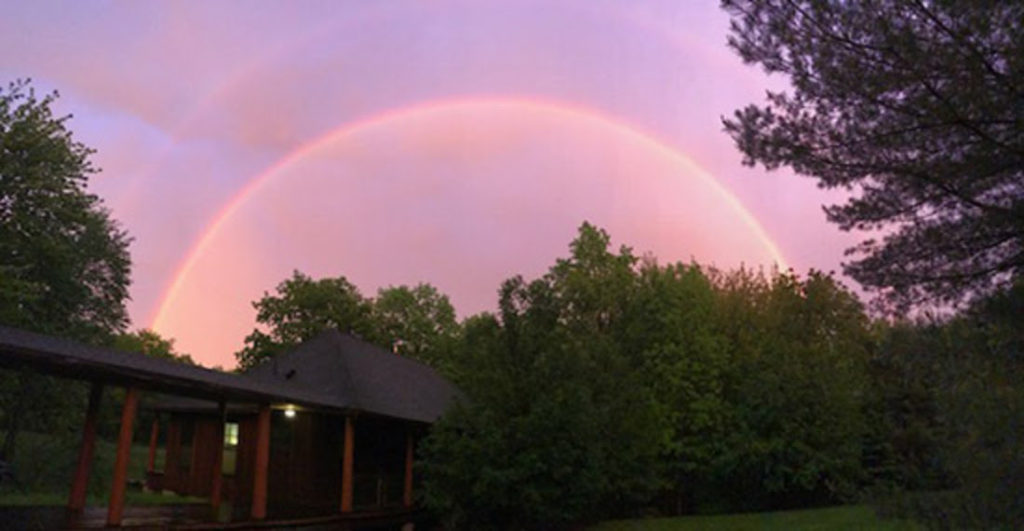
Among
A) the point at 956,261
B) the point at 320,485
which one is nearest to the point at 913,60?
the point at 956,261

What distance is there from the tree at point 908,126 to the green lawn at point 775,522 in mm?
11271

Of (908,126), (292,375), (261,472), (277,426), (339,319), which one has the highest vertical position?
(339,319)

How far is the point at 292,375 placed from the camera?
23250 millimetres

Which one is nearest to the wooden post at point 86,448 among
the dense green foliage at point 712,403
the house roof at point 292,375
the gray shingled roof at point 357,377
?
the house roof at point 292,375

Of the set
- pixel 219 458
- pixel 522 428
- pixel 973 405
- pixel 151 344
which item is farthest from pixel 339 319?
pixel 973 405

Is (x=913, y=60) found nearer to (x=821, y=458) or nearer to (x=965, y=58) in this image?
(x=965, y=58)

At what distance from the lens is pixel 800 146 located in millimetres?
9547

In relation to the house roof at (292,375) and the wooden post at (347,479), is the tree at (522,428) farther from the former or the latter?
the house roof at (292,375)

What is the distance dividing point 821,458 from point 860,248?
55.9 ft

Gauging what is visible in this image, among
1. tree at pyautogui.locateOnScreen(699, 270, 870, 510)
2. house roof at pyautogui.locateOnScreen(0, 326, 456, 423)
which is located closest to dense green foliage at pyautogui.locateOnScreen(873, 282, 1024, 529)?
house roof at pyautogui.locateOnScreen(0, 326, 456, 423)

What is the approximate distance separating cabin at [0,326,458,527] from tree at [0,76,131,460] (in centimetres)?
371

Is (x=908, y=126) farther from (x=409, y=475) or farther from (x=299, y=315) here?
(x=299, y=315)

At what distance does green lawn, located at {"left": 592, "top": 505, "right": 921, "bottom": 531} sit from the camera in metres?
20.0

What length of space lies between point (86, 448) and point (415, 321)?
39.9 metres
